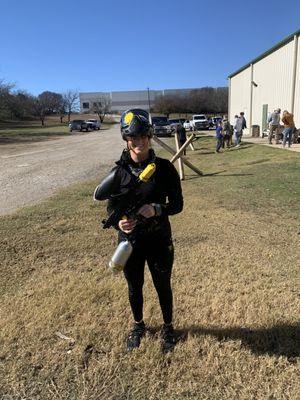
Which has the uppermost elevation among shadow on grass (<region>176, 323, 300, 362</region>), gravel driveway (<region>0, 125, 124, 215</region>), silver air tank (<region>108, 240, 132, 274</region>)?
silver air tank (<region>108, 240, 132, 274</region>)

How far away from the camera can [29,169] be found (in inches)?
629

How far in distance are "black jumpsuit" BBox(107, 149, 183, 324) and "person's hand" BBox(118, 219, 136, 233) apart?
6 centimetres

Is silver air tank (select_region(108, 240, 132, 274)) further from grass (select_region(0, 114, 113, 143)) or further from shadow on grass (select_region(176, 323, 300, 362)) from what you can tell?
grass (select_region(0, 114, 113, 143))

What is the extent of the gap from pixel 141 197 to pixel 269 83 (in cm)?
2742

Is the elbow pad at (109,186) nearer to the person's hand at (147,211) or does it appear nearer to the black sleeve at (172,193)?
the person's hand at (147,211)

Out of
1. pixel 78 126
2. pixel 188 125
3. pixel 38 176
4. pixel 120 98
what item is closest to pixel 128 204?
pixel 38 176

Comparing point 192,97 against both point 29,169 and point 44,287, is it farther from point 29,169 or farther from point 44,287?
point 44,287

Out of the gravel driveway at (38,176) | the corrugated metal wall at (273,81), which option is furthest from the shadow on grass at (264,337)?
the corrugated metal wall at (273,81)

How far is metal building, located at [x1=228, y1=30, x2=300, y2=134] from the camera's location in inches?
895

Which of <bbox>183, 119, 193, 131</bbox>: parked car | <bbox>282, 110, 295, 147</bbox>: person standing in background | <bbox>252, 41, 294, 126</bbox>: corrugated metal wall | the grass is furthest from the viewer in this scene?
<bbox>183, 119, 193, 131</bbox>: parked car

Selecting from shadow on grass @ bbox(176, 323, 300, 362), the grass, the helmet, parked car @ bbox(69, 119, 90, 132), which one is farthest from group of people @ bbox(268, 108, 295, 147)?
parked car @ bbox(69, 119, 90, 132)

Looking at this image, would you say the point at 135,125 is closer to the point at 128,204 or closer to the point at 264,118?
the point at 128,204

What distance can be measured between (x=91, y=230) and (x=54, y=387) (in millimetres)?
3752

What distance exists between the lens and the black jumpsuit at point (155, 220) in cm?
286
